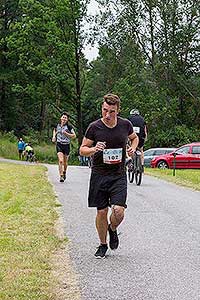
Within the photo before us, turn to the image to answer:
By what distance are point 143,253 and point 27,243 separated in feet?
4.77

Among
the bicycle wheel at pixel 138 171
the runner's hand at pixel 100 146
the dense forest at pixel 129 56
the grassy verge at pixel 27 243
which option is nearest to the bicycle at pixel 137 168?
the bicycle wheel at pixel 138 171

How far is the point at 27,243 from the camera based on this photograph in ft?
26.0

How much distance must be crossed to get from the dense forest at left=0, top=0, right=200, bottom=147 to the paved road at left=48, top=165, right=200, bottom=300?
118 feet

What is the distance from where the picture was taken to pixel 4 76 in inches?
2530

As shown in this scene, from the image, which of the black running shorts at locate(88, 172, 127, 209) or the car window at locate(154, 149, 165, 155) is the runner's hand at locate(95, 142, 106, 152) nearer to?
the black running shorts at locate(88, 172, 127, 209)

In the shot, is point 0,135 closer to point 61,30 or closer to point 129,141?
point 61,30

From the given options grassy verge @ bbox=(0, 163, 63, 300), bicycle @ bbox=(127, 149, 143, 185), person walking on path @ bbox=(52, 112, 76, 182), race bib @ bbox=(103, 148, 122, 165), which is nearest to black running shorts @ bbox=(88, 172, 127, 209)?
race bib @ bbox=(103, 148, 122, 165)

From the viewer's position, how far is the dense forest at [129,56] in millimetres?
48156

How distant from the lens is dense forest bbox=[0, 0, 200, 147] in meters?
48.2

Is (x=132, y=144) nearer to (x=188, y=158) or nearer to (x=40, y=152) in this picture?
(x=188, y=158)

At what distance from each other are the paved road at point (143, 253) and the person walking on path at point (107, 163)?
0.53m

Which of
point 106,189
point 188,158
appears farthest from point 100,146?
point 188,158

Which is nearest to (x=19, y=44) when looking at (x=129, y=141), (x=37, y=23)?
(x=37, y=23)

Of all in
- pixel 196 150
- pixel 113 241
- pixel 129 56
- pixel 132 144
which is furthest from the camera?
pixel 129 56
